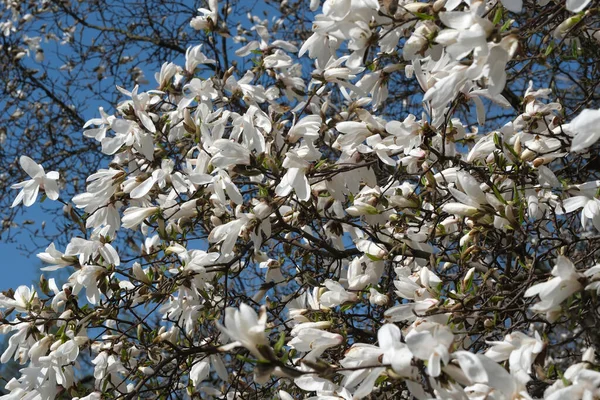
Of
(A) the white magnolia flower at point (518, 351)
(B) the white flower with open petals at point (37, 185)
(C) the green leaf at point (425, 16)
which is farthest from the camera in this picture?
(B) the white flower with open petals at point (37, 185)

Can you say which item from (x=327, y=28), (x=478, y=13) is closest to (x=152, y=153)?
(x=327, y=28)

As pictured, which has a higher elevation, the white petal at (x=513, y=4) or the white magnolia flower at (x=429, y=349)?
the white petal at (x=513, y=4)

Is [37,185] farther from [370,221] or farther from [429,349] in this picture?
[429,349]

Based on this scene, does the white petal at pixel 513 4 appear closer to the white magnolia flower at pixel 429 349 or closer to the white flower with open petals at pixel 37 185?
the white magnolia flower at pixel 429 349

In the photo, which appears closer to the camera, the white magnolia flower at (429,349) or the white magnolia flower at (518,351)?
the white magnolia flower at (429,349)

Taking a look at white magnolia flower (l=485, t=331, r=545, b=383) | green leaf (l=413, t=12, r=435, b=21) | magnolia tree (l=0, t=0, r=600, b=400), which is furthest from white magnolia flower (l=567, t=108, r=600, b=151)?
green leaf (l=413, t=12, r=435, b=21)

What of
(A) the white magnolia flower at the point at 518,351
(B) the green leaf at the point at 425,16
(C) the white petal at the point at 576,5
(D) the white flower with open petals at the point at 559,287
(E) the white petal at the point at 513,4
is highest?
(B) the green leaf at the point at 425,16

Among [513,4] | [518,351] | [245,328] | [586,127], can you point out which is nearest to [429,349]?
[518,351]

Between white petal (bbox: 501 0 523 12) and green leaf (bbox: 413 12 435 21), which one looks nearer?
white petal (bbox: 501 0 523 12)

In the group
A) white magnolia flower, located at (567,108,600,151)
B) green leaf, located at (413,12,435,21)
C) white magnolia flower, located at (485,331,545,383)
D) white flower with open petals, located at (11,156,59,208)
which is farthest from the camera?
white flower with open petals, located at (11,156,59,208)

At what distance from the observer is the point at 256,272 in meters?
4.24

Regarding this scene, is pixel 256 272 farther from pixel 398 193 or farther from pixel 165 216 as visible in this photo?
pixel 398 193

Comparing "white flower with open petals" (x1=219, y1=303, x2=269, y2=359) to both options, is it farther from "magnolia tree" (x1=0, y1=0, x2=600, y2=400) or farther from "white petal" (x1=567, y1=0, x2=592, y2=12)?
"white petal" (x1=567, y1=0, x2=592, y2=12)

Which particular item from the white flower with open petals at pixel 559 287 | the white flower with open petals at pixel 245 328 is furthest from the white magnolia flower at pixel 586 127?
the white flower with open petals at pixel 245 328
